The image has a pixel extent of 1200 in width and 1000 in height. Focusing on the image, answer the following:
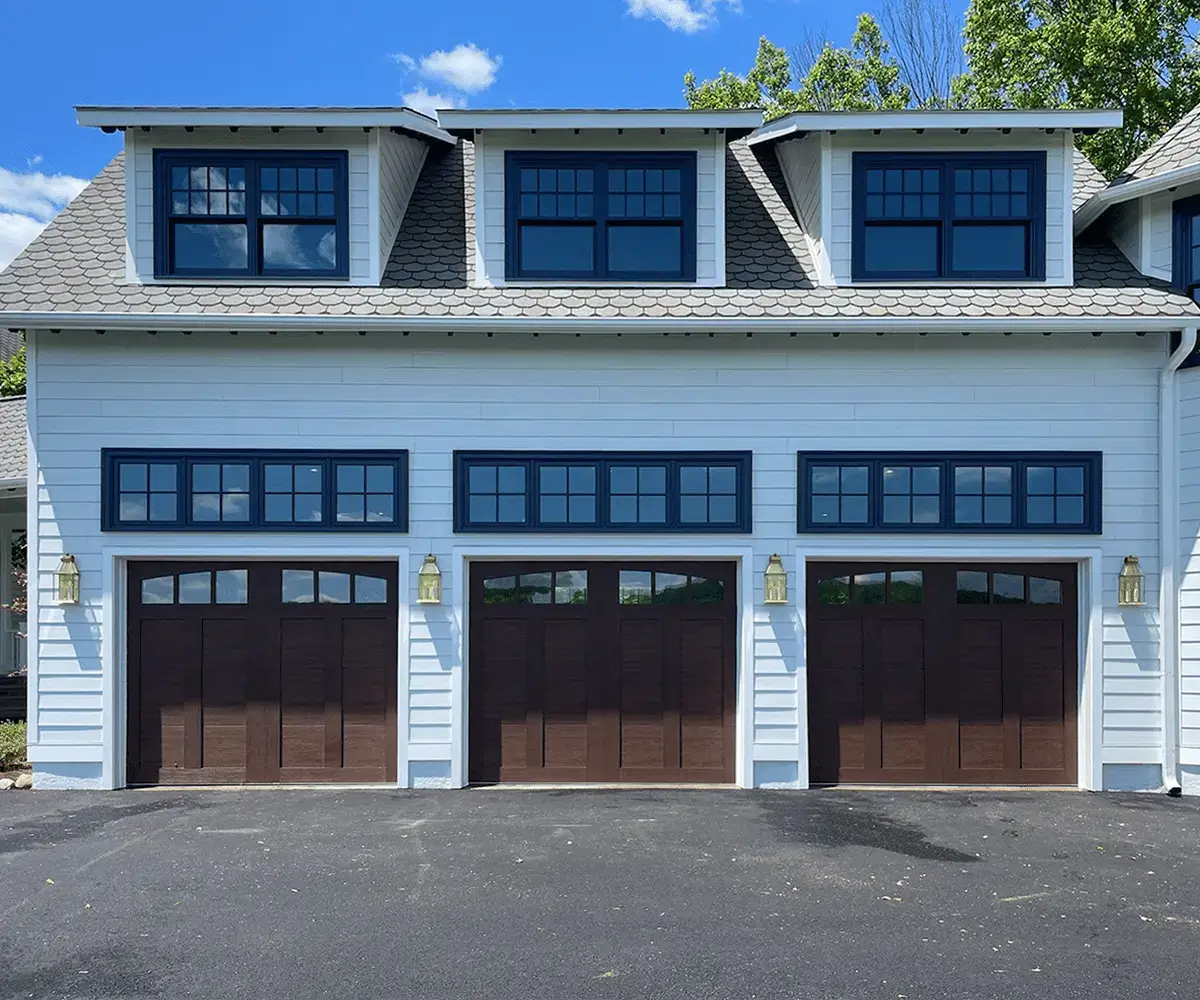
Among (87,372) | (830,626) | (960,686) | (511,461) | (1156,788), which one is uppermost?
(87,372)

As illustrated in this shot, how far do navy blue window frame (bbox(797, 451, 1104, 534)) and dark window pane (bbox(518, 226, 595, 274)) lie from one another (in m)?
3.04

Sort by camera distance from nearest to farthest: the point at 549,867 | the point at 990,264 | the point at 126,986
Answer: the point at 126,986 < the point at 549,867 < the point at 990,264

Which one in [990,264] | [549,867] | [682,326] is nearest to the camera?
[549,867]

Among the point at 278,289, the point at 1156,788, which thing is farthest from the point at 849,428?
the point at 278,289

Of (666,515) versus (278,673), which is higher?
(666,515)

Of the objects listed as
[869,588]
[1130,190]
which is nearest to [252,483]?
[869,588]

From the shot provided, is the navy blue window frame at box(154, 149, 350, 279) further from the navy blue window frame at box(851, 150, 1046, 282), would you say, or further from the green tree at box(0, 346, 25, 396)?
the green tree at box(0, 346, 25, 396)

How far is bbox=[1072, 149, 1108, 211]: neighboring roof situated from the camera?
10867mm

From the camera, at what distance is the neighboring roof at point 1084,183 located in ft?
35.7

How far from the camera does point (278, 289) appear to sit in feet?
32.4

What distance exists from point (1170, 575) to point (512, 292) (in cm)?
716

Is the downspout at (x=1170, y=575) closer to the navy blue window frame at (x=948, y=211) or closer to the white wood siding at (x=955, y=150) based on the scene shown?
the white wood siding at (x=955, y=150)

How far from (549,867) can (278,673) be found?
13.3 ft

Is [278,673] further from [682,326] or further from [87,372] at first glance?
[682,326]
